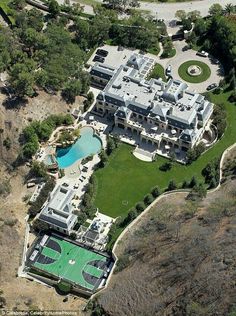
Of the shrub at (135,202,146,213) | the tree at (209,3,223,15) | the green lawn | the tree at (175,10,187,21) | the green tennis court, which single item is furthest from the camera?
the tree at (175,10,187,21)

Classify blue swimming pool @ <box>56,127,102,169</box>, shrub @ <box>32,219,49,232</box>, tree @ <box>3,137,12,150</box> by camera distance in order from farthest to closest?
blue swimming pool @ <box>56,127,102,169</box> → tree @ <box>3,137,12,150</box> → shrub @ <box>32,219,49,232</box>

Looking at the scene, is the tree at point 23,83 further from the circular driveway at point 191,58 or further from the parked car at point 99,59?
the circular driveway at point 191,58

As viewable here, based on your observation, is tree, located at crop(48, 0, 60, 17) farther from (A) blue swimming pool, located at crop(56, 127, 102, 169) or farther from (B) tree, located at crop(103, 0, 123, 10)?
(A) blue swimming pool, located at crop(56, 127, 102, 169)

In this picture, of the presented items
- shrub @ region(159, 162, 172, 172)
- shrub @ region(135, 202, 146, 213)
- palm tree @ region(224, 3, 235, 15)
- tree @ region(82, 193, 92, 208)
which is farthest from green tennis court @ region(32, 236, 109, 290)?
palm tree @ region(224, 3, 235, 15)

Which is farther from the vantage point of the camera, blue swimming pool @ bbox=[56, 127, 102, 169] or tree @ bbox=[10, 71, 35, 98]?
tree @ bbox=[10, 71, 35, 98]

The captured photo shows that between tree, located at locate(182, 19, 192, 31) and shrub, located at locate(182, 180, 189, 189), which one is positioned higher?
tree, located at locate(182, 19, 192, 31)

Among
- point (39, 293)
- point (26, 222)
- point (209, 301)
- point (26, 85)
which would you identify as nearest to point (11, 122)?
point (26, 85)
